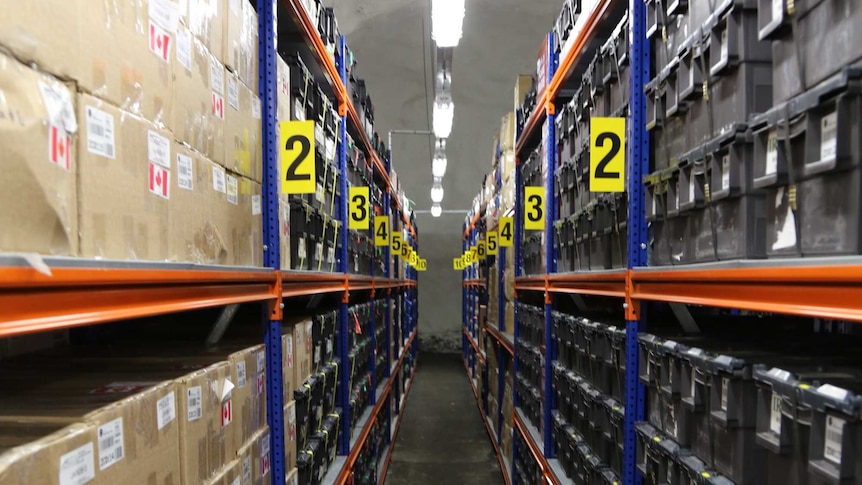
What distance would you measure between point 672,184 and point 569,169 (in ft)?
4.09

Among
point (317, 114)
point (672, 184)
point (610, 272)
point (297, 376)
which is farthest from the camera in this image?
point (317, 114)

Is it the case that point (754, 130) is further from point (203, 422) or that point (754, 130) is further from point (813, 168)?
point (203, 422)

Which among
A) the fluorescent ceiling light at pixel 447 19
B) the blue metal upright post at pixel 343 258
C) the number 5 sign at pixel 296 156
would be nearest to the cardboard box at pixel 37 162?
the number 5 sign at pixel 296 156

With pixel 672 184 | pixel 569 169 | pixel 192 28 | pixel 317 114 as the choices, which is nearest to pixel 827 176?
pixel 672 184

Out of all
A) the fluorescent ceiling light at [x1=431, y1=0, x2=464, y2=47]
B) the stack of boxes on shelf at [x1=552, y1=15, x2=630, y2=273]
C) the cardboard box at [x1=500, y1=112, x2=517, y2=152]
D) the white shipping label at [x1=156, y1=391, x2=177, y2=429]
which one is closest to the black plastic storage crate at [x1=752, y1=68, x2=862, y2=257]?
the stack of boxes on shelf at [x1=552, y1=15, x2=630, y2=273]

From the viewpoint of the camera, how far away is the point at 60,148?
2.59 ft

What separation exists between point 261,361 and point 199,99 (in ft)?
3.06

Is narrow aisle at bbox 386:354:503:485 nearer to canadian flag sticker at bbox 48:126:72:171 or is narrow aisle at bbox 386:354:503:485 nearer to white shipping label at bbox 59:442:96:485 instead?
white shipping label at bbox 59:442:96:485

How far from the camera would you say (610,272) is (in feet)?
6.60

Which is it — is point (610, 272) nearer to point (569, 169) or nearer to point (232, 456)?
point (569, 169)

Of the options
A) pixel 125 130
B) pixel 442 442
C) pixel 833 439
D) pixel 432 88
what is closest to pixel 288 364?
pixel 125 130

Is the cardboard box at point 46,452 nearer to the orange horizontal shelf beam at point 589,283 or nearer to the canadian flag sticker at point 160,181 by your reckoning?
the canadian flag sticker at point 160,181

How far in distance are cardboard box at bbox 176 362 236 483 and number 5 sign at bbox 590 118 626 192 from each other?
1477 mm

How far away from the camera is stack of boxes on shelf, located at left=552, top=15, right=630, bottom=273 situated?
6.93 ft
